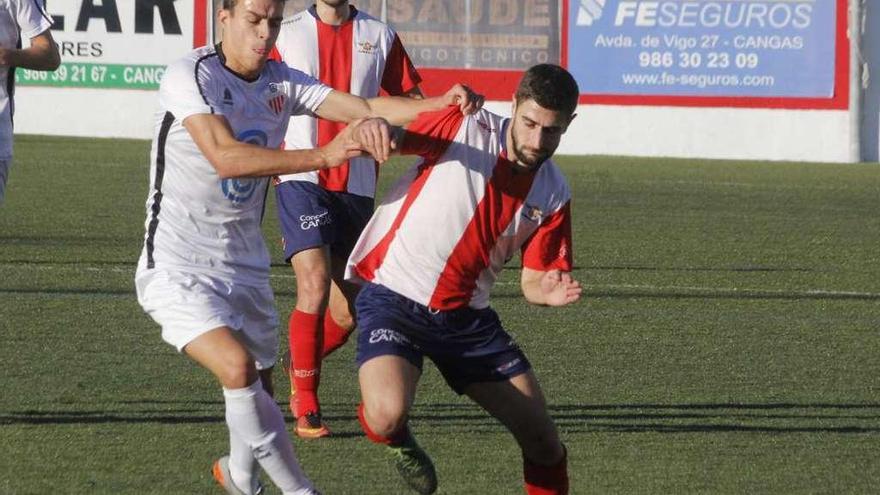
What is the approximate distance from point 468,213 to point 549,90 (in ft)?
1.68

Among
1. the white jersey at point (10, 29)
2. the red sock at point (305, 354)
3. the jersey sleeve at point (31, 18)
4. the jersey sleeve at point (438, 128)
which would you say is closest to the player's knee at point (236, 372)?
the jersey sleeve at point (438, 128)

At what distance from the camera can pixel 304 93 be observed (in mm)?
5980

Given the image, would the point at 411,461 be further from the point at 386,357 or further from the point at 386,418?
the point at 386,357

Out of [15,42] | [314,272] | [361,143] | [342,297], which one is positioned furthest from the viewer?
[15,42]

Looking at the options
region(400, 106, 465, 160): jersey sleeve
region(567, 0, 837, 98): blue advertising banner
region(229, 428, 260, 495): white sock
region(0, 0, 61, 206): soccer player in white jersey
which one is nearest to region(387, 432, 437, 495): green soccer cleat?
region(229, 428, 260, 495): white sock

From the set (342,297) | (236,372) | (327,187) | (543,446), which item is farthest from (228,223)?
(342,297)

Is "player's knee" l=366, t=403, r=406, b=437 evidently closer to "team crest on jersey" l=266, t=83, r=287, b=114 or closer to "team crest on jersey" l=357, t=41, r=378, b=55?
"team crest on jersey" l=266, t=83, r=287, b=114

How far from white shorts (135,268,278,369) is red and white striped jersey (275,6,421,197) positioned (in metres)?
1.92

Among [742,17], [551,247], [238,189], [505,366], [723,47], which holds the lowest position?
[723,47]

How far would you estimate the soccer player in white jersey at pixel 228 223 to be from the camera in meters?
5.30

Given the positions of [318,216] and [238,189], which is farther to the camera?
[318,216]

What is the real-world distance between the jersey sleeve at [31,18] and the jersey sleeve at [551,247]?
119 inches

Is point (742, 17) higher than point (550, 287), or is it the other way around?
point (550, 287)

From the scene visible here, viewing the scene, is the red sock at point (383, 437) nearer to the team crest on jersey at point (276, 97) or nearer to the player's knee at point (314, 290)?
the team crest on jersey at point (276, 97)
